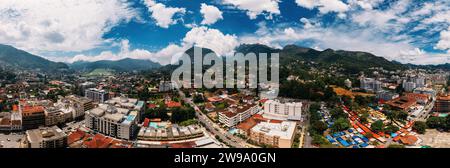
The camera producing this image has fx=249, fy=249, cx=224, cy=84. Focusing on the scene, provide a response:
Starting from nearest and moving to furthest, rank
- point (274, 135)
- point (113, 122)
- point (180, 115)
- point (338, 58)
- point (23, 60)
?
1. point (274, 135)
2. point (113, 122)
3. point (180, 115)
4. point (338, 58)
5. point (23, 60)

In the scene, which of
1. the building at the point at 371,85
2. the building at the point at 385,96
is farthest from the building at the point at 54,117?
the building at the point at 371,85

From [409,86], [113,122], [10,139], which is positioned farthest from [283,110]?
[409,86]

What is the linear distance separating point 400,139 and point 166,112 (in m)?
10.2

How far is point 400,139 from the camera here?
9586mm

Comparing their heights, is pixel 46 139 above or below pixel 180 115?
below

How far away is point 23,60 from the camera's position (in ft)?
182

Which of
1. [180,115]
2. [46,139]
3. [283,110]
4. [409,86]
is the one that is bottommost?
[46,139]

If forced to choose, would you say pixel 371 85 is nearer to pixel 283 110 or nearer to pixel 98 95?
pixel 283 110

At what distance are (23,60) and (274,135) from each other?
6619cm

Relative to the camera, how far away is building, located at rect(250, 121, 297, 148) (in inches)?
340

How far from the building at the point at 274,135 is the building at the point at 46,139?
21.5ft

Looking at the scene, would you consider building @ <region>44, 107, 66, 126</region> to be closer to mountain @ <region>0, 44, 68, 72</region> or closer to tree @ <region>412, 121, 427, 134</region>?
tree @ <region>412, 121, 427, 134</region>

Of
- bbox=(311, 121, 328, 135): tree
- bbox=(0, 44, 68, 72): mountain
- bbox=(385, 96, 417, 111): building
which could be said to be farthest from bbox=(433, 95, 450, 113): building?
bbox=(0, 44, 68, 72): mountain

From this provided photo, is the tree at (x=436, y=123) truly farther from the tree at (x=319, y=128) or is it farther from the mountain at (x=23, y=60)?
the mountain at (x=23, y=60)
